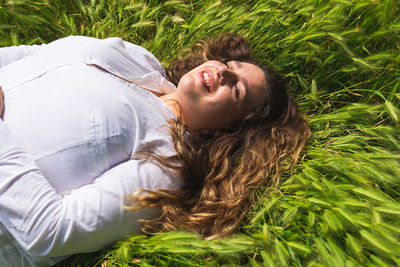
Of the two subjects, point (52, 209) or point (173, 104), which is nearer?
point (52, 209)

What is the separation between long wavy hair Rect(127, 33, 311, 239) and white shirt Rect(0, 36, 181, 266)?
0.25ft

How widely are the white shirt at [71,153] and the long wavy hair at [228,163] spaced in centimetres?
8

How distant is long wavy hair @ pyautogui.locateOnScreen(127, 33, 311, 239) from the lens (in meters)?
1.70

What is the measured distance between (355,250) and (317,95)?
1.24m

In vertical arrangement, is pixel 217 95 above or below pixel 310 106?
above

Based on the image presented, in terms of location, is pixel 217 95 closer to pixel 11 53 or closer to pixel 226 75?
pixel 226 75

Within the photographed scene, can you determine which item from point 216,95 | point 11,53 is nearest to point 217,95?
point 216,95

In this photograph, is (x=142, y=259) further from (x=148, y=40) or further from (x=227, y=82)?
(x=148, y=40)

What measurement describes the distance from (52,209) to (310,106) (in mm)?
1783

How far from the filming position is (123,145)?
164 cm

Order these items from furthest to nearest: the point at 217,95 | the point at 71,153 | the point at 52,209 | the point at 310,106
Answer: the point at 310,106, the point at 217,95, the point at 71,153, the point at 52,209

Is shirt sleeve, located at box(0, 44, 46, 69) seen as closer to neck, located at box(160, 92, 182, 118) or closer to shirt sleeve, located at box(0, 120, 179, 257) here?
shirt sleeve, located at box(0, 120, 179, 257)

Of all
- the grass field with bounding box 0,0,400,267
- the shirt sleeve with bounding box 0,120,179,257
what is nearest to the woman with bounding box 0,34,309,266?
the shirt sleeve with bounding box 0,120,179,257

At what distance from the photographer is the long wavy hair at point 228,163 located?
1.70 metres
